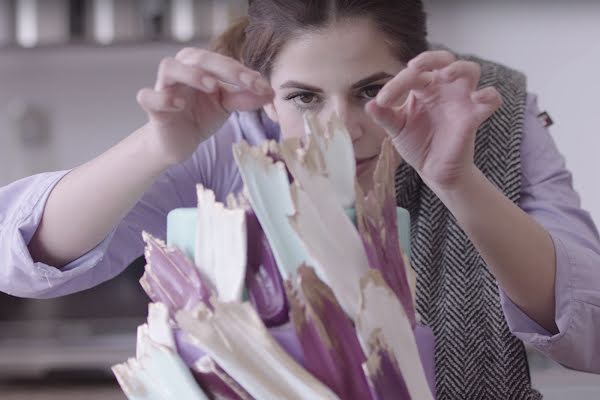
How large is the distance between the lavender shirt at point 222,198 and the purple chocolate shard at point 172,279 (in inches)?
7.1

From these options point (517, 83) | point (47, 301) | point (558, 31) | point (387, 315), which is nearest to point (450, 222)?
point (517, 83)

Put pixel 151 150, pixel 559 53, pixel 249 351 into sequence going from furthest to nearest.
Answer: pixel 559 53 → pixel 151 150 → pixel 249 351

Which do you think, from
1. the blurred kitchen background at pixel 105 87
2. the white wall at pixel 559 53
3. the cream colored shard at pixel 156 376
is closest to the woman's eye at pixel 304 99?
the cream colored shard at pixel 156 376

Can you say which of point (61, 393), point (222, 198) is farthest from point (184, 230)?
point (61, 393)

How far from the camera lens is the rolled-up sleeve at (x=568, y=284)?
609 millimetres

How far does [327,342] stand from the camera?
0.40 metres

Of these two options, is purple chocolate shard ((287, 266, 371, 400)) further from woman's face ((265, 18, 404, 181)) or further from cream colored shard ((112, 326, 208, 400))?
woman's face ((265, 18, 404, 181))

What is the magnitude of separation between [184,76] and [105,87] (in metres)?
1.89

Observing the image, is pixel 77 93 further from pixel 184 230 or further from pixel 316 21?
pixel 184 230

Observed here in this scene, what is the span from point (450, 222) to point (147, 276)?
43cm

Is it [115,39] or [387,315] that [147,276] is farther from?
[115,39]

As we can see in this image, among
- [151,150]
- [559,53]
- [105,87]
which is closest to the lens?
[151,150]

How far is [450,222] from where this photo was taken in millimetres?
810

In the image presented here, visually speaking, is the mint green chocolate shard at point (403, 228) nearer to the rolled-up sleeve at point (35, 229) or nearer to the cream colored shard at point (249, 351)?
the cream colored shard at point (249, 351)
